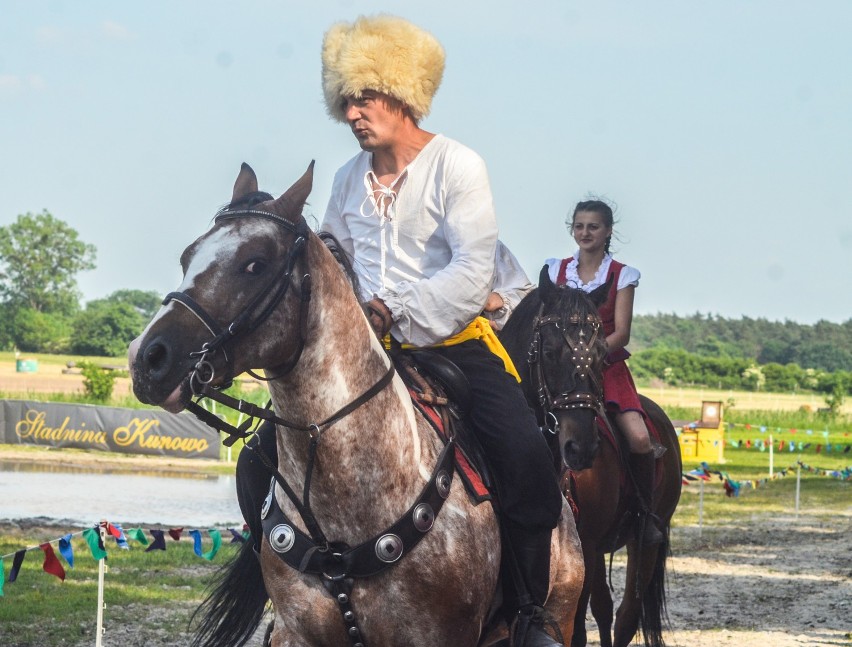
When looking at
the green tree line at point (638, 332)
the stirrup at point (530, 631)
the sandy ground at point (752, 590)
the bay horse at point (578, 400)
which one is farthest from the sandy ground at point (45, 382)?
the stirrup at point (530, 631)

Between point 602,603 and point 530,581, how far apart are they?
11.5 ft

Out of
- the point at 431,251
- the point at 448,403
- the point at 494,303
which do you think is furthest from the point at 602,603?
the point at 431,251

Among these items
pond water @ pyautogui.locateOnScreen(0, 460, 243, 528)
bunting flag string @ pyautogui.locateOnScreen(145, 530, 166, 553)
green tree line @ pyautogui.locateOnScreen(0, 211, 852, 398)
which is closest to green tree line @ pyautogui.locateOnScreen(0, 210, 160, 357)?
green tree line @ pyautogui.locateOnScreen(0, 211, 852, 398)

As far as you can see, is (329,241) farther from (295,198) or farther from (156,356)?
(156,356)

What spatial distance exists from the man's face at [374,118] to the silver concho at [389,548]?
1.52 m

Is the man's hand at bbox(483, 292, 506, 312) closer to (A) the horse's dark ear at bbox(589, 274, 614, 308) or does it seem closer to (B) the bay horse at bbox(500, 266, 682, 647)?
(B) the bay horse at bbox(500, 266, 682, 647)

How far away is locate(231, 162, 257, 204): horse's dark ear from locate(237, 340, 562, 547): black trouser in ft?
3.05

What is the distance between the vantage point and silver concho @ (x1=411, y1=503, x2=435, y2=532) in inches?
151

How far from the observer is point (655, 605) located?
8.10 m

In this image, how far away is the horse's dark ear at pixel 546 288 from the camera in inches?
243

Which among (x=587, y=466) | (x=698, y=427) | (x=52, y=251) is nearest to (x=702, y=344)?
(x=52, y=251)

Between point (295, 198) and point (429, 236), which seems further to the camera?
point (429, 236)

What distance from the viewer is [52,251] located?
9094 cm

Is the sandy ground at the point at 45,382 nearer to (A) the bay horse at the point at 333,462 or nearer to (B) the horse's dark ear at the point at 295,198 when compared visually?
(A) the bay horse at the point at 333,462
